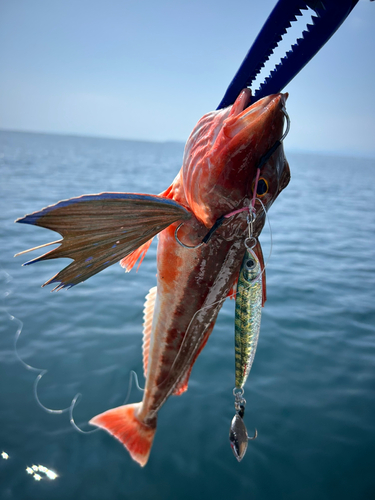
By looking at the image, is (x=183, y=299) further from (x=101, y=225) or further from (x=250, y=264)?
(x=101, y=225)

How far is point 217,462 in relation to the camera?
11.5 ft

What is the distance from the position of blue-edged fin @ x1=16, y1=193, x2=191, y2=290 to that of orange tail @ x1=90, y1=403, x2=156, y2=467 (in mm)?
1577

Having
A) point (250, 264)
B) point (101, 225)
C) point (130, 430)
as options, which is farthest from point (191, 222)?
point (130, 430)

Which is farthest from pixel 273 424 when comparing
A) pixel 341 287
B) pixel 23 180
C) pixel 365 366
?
pixel 23 180

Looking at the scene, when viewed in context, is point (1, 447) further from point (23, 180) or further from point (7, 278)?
point (23, 180)

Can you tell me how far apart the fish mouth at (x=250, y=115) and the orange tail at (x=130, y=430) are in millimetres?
2285

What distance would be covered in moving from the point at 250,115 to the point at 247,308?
41.6 inches

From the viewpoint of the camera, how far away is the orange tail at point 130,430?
2.88 metres

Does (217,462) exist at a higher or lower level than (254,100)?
lower

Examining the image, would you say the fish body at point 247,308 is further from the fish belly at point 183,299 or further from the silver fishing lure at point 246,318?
the fish belly at point 183,299

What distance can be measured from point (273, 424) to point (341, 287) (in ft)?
14.3

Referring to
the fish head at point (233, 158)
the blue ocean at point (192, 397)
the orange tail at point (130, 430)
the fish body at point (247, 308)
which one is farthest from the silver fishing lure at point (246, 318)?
the blue ocean at point (192, 397)

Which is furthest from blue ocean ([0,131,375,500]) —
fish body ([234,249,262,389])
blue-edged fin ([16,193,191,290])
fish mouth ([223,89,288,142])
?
fish mouth ([223,89,288,142])

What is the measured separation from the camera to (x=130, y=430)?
2920 mm
